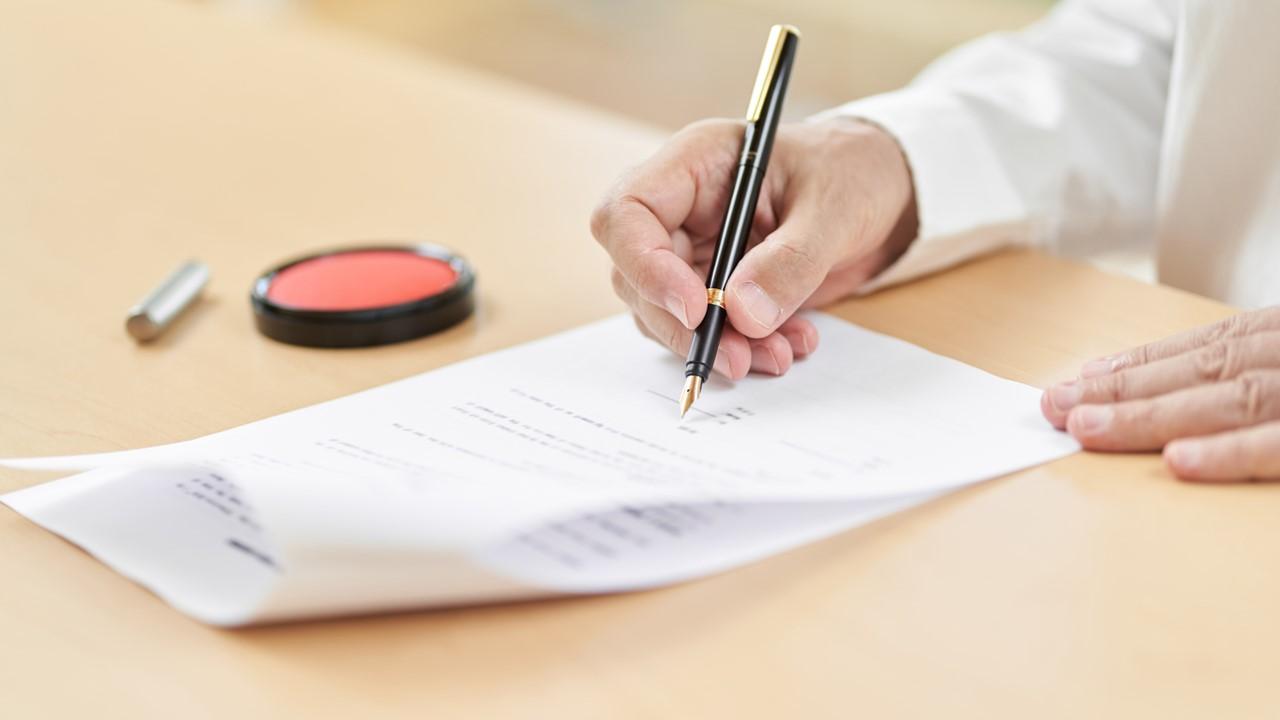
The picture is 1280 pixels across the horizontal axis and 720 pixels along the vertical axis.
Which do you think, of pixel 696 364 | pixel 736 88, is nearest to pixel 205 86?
pixel 696 364

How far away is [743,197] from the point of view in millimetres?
822

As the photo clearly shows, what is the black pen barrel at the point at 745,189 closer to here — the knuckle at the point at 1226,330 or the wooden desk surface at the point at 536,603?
the wooden desk surface at the point at 536,603

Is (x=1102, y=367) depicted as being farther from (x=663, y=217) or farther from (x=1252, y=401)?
(x=663, y=217)

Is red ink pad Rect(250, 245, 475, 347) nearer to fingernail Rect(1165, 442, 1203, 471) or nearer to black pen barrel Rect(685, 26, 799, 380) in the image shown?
black pen barrel Rect(685, 26, 799, 380)

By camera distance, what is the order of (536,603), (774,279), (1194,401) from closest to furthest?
(536,603)
(1194,401)
(774,279)

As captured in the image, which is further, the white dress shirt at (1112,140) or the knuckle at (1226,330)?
the white dress shirt at (1112,140)

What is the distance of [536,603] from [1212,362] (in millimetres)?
400

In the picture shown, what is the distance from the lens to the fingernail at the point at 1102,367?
2.39 ft

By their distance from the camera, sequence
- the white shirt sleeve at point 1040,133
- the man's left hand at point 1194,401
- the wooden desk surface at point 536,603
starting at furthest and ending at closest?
1. the white shirt sleeve at point 1040,133
2. the man's left hand at point 1194,401
3. the wooden desk surface at point 536,603

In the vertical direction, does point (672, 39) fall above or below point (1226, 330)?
above

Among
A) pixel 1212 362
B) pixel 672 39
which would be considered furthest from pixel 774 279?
pixel 672 39

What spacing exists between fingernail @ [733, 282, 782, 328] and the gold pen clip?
157 millimetres

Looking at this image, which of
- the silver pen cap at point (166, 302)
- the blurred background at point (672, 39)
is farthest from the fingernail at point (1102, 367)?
the blurred background at point (672, 39)

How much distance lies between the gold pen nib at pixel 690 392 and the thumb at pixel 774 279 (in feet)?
0.17
